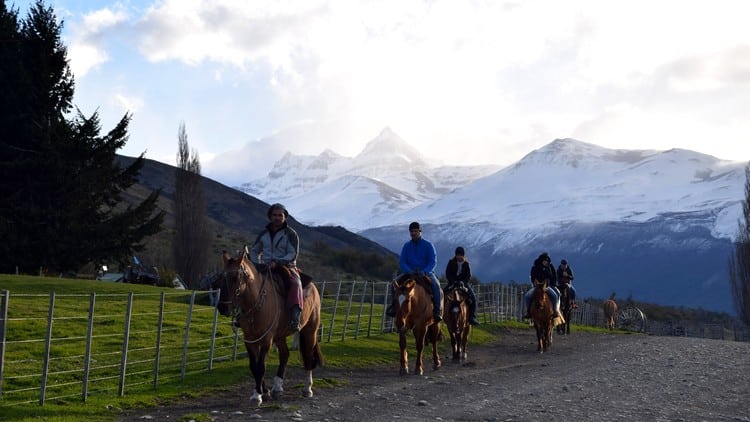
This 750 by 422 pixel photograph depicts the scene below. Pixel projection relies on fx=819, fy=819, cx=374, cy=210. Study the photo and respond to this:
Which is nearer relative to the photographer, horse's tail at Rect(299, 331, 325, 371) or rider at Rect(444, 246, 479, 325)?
horse's tail at Rect(299, 331, 325, 371)

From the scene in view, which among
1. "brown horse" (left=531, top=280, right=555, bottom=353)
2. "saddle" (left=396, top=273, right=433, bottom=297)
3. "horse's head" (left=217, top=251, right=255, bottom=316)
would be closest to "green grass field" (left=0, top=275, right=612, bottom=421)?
"horse's head" (left=217, top=251, right=255, bottom=316)

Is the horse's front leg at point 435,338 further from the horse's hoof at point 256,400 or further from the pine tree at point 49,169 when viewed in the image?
the pine tree at point 49,169

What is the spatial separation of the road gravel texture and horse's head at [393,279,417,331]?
1.12 meters

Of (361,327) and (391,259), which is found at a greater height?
(391,259)

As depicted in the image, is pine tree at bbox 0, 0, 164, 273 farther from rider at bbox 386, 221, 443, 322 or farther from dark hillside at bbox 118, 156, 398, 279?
rider at bbox 386, 221, 443, 322

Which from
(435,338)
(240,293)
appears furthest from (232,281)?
(435,338)

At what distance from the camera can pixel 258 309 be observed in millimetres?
11938

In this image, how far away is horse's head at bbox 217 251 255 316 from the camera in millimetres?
11281

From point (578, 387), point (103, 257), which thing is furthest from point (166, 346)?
point (103, 257)

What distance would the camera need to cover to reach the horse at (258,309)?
37.5 feet

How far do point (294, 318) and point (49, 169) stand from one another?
30.1 m

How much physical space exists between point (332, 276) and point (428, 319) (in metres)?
52.8

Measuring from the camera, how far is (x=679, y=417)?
37.2 feet

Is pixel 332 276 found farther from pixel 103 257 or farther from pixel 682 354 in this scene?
pixel 682 354
